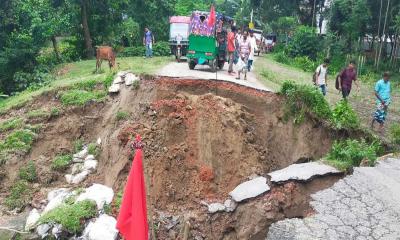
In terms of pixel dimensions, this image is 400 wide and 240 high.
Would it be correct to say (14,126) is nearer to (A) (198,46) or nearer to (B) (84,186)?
(B) (84,186)

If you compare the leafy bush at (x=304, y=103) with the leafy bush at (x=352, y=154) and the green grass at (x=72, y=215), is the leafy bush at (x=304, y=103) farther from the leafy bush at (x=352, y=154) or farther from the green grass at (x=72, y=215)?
the green grass at (x=72, y=215)

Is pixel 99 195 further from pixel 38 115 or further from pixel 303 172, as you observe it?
pixel 38 115

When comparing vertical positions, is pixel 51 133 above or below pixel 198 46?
below

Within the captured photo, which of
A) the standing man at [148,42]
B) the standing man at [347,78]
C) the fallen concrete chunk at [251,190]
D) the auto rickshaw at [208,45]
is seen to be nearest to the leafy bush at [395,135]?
the standing man at [347,78]

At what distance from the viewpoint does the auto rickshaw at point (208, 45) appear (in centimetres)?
1530

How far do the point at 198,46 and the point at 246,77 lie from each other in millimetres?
1967

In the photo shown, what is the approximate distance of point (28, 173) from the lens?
12.3m

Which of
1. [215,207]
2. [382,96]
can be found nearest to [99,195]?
[215,207]

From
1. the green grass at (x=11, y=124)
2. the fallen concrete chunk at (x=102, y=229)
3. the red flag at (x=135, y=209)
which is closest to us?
the red flag at (x=135, y=209)

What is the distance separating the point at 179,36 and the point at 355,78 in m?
10.0

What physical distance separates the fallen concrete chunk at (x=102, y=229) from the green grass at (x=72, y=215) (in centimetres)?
21

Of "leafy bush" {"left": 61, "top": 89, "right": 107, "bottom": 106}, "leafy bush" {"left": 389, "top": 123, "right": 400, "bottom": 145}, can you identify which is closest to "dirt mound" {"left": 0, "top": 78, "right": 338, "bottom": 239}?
"leafy bush" {"left": 61, "top": 89, "right": 107, "bottom": 106}

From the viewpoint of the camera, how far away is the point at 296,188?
8555 millimetres

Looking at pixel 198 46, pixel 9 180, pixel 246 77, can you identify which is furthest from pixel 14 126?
pixel 246 77
